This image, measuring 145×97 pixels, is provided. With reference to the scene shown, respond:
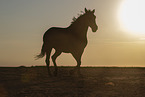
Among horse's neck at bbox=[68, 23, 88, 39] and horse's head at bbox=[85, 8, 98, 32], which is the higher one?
horse's head at bbox=[85, 8, 98, 32]

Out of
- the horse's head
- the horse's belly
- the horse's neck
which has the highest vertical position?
the horse's head

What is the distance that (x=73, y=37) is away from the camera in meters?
13.0

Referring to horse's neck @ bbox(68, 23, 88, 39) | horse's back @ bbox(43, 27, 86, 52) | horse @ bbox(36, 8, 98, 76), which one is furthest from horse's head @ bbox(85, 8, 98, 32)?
horse's back @ bbox(43, 27, 86, 52)

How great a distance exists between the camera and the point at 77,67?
13.1 metres

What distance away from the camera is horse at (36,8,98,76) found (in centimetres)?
1280

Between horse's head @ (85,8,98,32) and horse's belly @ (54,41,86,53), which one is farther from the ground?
horse's head @ (85,8,98,32)

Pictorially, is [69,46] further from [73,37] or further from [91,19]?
[91,19]

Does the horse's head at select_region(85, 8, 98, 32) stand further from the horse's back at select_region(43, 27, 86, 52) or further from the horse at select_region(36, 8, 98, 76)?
the horse's back at select_region(43, 27, 86, 52)

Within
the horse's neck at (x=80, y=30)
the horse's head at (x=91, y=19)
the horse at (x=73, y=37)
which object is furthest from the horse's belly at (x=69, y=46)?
the horse's head at (x=91, y=19)

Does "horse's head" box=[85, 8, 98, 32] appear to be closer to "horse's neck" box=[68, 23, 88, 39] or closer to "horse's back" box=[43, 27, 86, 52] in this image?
"horse's neck" box=[68, 23, 88, 39]

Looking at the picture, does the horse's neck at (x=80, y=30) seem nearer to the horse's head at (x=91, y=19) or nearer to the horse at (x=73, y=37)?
the horse at (x=73, y=37)

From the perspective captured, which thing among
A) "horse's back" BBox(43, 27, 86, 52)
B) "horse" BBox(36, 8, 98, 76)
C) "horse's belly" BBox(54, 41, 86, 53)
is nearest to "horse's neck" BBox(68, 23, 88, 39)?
"horse" BBox(36, 8, 98, 76)

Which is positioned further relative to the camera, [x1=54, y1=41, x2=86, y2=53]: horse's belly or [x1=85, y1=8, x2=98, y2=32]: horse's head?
[x1=85, y1=8, x2=98, y2=32]: horse's head

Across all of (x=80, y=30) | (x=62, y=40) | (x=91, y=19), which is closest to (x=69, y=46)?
(x=62, y=40)
